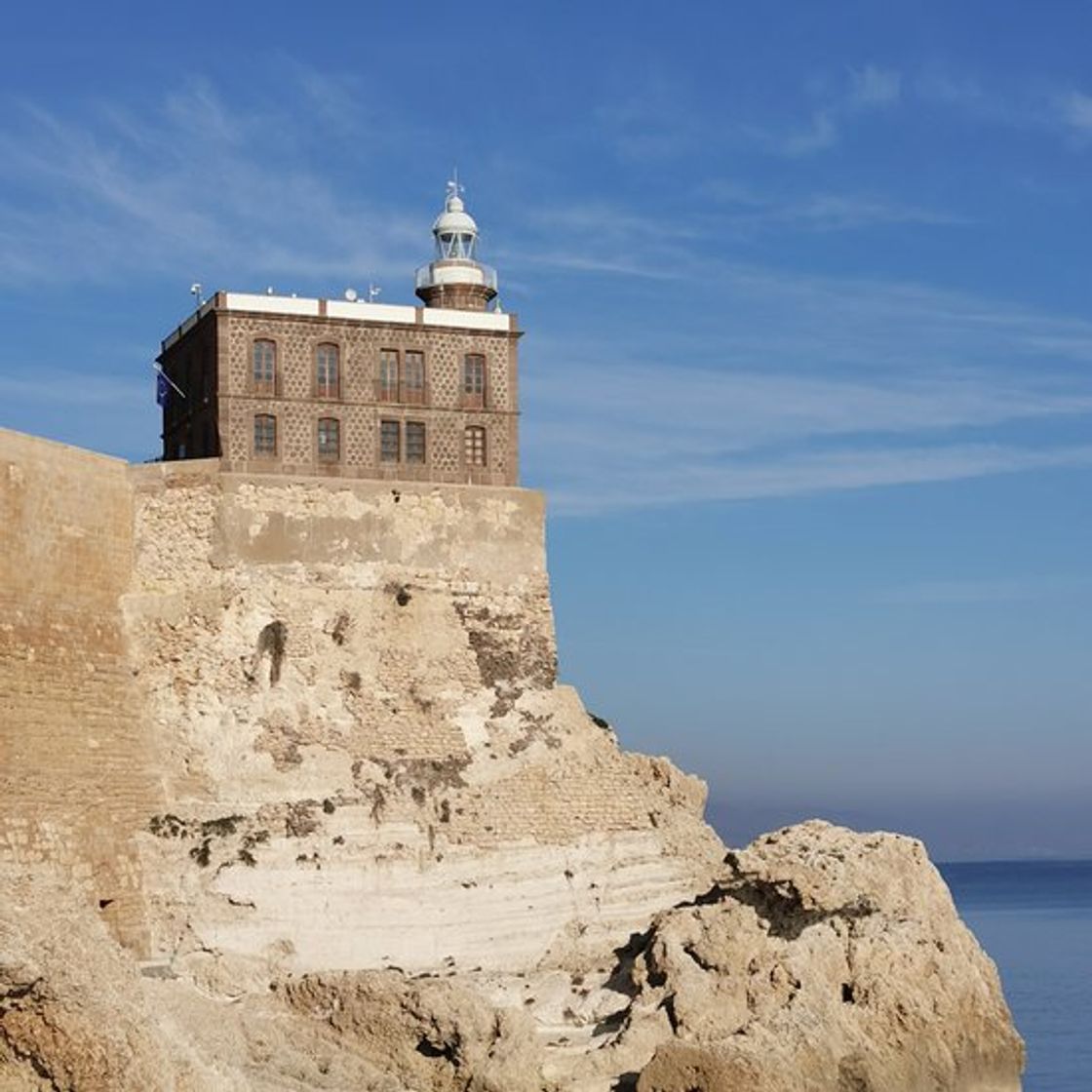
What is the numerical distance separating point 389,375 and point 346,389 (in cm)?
80

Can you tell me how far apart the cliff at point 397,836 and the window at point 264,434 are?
104cm

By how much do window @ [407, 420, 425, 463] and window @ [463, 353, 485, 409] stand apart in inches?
38.0

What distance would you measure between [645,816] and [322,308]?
9.51m

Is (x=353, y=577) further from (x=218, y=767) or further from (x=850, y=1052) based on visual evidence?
(x=850, y=1052)

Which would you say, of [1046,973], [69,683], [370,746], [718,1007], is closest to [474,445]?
[370,746]

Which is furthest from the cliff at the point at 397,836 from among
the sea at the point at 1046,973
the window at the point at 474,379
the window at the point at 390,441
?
the sea at the point at 1046,973

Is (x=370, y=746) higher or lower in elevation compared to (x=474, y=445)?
lower

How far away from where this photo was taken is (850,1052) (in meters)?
28.0

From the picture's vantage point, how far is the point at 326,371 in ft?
116

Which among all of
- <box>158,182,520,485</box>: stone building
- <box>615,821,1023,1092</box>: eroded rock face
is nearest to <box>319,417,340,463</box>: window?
<box>158,182,520,485</box>: stone building

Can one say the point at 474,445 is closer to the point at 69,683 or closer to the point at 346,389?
the point at 346,389

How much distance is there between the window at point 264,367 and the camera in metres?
35.0

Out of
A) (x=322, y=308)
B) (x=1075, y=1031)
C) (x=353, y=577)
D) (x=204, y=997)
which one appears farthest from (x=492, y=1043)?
(x=1075, y=1031)

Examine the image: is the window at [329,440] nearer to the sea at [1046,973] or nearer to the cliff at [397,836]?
the cliff at [397,836]
